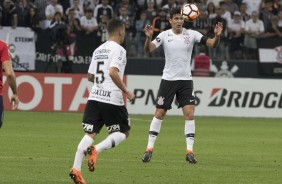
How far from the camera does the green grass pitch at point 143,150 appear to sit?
12.3 metres

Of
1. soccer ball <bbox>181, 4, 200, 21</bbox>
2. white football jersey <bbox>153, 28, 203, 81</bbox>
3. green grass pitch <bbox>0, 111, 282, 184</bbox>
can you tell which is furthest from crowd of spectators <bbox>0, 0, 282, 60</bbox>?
white football jersey <bbox>153, 28, 203, 81</bbox>

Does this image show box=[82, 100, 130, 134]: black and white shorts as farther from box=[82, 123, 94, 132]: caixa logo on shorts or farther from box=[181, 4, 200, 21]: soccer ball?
box=[181, 4, 200, 21]: soccer ball

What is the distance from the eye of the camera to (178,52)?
1484 cm

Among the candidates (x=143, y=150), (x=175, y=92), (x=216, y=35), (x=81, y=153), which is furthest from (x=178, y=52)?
(x=81, y=153)

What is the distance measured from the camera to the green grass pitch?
40.4 ft

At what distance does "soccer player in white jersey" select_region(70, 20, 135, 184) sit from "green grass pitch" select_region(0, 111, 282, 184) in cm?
62

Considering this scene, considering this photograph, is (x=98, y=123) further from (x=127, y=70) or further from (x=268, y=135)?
(x=127, y=70)

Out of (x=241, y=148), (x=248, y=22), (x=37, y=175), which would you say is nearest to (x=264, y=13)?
(x=248, y=22)

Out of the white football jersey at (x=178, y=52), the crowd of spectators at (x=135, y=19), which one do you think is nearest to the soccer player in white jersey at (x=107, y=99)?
the white football jersey at (x=178, y=52)

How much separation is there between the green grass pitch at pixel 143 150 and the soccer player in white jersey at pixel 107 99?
0.62 metres

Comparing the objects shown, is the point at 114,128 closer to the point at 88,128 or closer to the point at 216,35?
the point at 88,128

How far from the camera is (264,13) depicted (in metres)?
30.6

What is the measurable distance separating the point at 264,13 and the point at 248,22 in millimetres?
835

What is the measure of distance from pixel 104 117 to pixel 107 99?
0.25m
